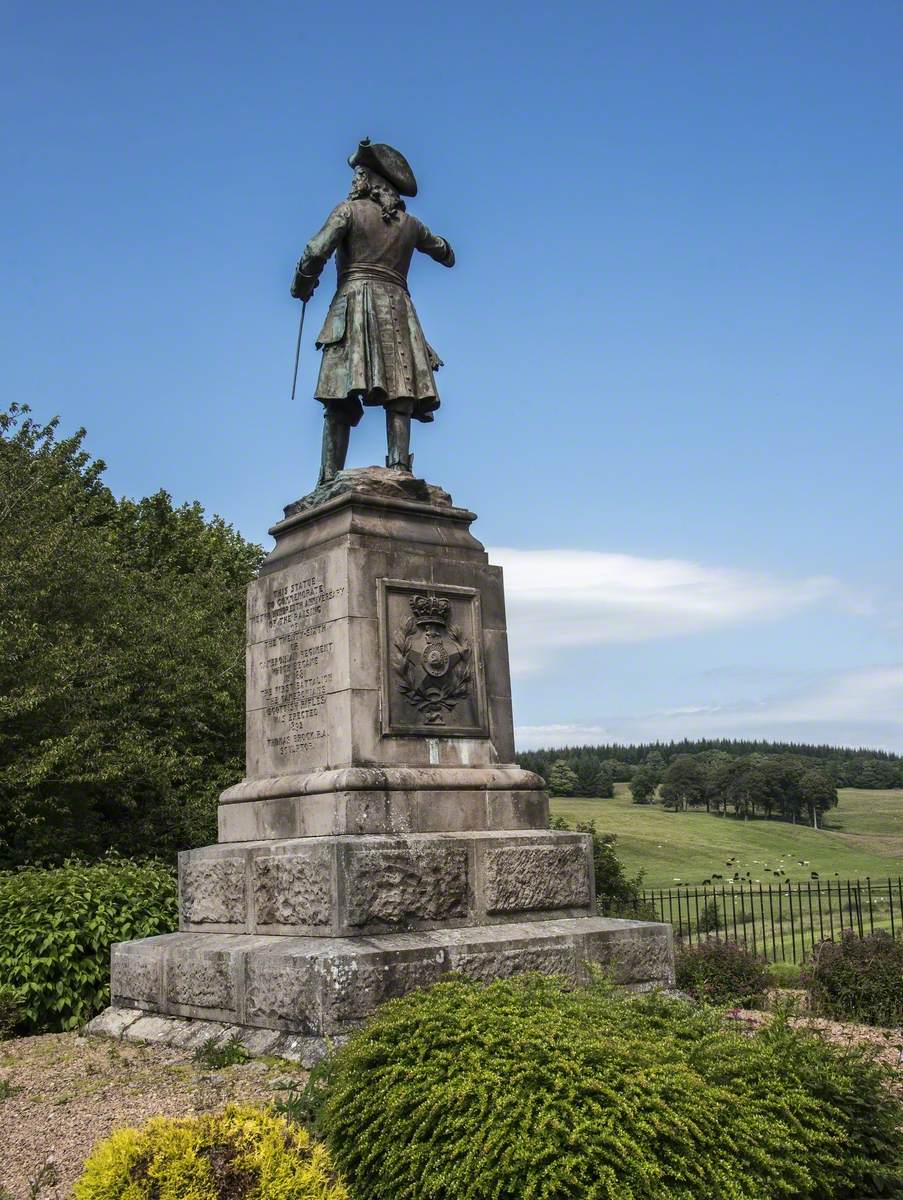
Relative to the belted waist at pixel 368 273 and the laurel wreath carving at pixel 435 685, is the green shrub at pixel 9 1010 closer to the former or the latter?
the laurel wreath carving at pixel 435 685

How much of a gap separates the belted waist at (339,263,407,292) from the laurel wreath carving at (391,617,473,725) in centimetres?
317

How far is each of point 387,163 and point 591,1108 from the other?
27.1 ft

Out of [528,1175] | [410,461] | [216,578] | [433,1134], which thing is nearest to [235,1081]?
[433,1134]

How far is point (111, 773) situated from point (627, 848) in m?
12.7

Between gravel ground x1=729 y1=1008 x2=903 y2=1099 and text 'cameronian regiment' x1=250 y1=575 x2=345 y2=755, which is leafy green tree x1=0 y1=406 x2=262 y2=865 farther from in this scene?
gravel ground x1=729 y1=1008 x2=903 y2=1099

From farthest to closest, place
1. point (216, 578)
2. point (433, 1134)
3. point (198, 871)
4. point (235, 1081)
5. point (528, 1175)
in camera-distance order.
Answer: point (216, 578), point (198, 871), point (235, 1081), point (433, 1134), point (528, 1175)

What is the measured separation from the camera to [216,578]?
2528cm

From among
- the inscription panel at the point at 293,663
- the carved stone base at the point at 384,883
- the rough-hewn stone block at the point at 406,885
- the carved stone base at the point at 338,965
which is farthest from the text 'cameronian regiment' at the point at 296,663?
the carved stone base at the point at 338,965

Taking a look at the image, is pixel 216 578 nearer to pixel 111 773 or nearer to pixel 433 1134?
pixel 111 773

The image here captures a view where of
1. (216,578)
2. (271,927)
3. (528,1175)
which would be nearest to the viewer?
(528,1175)

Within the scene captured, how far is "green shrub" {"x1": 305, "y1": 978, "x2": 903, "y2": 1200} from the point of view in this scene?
418 cm

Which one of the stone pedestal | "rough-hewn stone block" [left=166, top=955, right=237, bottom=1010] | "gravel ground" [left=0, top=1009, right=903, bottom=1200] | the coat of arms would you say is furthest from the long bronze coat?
"gravel ground" [left=0, top=1009, right=903, bottom=1200]

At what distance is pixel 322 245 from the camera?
988 cm

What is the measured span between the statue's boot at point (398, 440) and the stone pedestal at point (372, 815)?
40 cm
